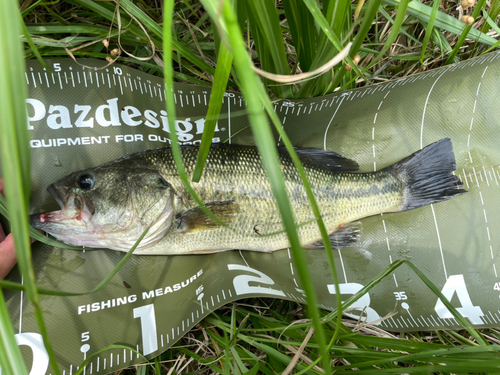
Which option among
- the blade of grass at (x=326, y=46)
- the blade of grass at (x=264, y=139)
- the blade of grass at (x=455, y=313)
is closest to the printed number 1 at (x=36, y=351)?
the blade of grass at (x=264, y=139)

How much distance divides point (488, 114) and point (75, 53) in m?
2.47

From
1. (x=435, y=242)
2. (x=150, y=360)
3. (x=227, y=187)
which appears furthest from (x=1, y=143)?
(x=435, y=242)

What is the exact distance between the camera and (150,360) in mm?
1676

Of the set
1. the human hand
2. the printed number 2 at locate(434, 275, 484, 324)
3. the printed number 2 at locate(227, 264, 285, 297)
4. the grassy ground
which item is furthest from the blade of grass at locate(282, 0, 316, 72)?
the human hand

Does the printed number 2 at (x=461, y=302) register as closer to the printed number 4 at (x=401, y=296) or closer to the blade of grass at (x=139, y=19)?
the printed number 4 at (x=401, y=296)

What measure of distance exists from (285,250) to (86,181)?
121 cm

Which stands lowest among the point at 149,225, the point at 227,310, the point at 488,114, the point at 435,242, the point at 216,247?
the point at 227,310

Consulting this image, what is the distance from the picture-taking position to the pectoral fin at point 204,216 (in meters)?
1.65

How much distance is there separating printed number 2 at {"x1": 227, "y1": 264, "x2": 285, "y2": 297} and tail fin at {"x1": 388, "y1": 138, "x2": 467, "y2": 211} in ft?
3.08

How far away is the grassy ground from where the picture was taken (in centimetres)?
126

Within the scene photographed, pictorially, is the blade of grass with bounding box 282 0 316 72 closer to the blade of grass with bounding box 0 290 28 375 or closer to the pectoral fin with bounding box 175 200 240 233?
the pectoral fin with bounding box 175 200 240 233

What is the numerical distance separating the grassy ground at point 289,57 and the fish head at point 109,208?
2.00ft

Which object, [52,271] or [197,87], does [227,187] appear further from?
[52,271]

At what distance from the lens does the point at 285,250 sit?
1.90 m
